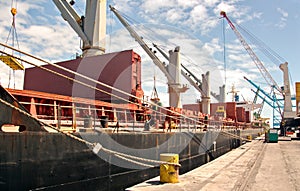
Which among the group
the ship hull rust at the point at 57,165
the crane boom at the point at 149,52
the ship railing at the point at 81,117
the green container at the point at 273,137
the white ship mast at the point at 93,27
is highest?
the crane boom at the point at 149,52

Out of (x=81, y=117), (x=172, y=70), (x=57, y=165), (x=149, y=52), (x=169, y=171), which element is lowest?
(x=169, y=171)

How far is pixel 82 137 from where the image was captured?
7.07 m

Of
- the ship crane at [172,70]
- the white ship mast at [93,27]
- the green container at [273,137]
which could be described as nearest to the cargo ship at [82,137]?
the white ship mast at [93,27]

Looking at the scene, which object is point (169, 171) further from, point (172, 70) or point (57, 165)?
point (172, 70)

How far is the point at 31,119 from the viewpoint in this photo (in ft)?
18.6

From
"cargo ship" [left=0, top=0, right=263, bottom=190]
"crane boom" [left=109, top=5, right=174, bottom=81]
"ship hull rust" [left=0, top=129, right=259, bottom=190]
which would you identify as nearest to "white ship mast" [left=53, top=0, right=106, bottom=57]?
"cargo ship" [left=0, top=0, right=263, bottom=190]

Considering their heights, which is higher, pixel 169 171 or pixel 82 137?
pixel 82 137

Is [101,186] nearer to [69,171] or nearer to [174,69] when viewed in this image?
[69,171]

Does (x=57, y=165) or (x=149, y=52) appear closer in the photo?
(x=57, y=165)

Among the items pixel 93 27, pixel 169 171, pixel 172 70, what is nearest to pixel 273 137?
pixel 172 70

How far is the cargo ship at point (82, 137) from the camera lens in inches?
210

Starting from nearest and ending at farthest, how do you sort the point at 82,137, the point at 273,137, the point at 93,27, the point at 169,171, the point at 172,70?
the point at 82,137 → the point at 169,171 → the point at 93,27 → the point at 273,137 → the point at 172,70

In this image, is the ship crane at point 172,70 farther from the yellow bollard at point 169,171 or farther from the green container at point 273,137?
the yellow bollard at point 169,171

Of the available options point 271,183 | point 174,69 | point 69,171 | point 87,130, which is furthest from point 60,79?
point 174,69
